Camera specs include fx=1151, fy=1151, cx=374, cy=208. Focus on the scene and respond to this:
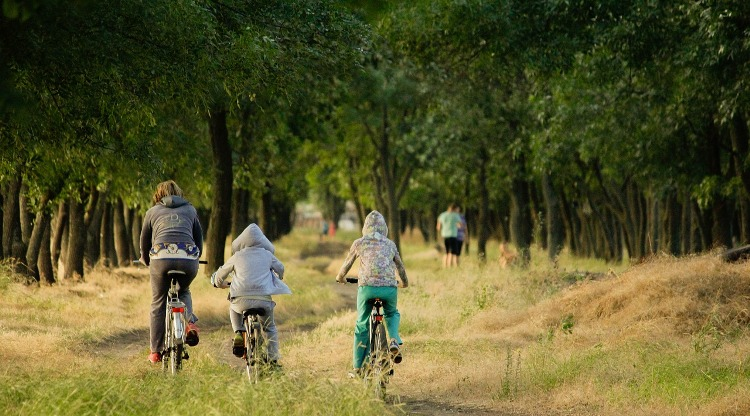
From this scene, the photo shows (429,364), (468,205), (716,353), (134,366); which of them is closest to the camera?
(134,366)

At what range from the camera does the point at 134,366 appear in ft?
36.0

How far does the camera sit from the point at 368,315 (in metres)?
11.3

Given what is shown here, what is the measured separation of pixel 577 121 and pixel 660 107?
10.7ft

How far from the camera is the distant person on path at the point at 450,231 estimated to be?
29938mm

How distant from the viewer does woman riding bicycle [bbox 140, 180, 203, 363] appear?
1145 centimetres

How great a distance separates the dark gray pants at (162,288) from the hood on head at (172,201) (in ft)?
1.97

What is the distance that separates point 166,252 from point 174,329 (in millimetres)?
792

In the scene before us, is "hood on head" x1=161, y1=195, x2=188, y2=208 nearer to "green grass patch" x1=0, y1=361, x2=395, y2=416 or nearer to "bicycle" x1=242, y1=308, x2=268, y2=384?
"bicycle" x1=242, y1=308, x2=268, y2=384

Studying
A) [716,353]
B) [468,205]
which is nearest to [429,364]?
[716,353]

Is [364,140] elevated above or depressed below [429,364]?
above

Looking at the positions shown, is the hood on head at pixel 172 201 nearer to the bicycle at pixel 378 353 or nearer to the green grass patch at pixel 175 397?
the bicycle at pixel 378 353

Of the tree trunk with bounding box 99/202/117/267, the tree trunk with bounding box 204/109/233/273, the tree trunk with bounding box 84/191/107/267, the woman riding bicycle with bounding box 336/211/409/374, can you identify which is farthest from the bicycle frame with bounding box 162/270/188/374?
the tree trunk with bounding box 99/202/117/267

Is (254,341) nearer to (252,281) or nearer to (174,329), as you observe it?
(252,281)

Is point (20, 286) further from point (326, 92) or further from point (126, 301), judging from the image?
point (326, 92)
